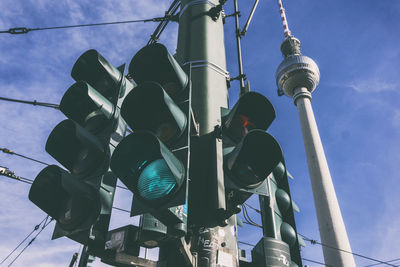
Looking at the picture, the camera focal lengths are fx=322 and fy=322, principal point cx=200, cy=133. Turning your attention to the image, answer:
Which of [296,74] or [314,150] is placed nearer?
Answer: [314,150]

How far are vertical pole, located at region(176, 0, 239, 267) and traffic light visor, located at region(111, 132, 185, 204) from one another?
2.95 feet

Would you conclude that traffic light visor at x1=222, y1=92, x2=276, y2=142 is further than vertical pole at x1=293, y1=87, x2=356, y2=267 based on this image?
No

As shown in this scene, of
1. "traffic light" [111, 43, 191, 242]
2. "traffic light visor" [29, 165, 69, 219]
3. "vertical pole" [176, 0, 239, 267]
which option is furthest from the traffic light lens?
"traffic light visor" [29, 165, 69, 219]

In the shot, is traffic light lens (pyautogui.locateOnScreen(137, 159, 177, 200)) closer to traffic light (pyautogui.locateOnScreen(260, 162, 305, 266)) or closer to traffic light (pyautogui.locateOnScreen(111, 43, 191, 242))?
traffic light (pyautogui.locateOnScreen(111, 43, 191, 242))

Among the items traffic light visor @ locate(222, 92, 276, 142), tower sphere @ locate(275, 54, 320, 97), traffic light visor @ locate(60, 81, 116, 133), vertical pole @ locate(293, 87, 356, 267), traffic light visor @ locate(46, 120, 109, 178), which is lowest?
traffic light visor @ locate(46, 120, 109, 178)

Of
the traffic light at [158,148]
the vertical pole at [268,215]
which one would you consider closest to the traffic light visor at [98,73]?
the traffic light at [158,148]

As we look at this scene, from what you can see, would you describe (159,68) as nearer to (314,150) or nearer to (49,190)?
(49,190)

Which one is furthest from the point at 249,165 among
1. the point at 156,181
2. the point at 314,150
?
the point at 314,150

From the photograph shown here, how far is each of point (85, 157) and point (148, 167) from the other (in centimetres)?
126

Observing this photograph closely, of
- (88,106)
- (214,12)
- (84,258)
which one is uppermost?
(214,12)

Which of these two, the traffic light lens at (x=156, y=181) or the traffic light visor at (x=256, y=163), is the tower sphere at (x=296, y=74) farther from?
the traffic light lens at (x=156, y=181)

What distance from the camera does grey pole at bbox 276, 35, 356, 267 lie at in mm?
54125

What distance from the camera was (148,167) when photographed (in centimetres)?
267

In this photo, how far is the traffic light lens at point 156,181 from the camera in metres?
2.51
